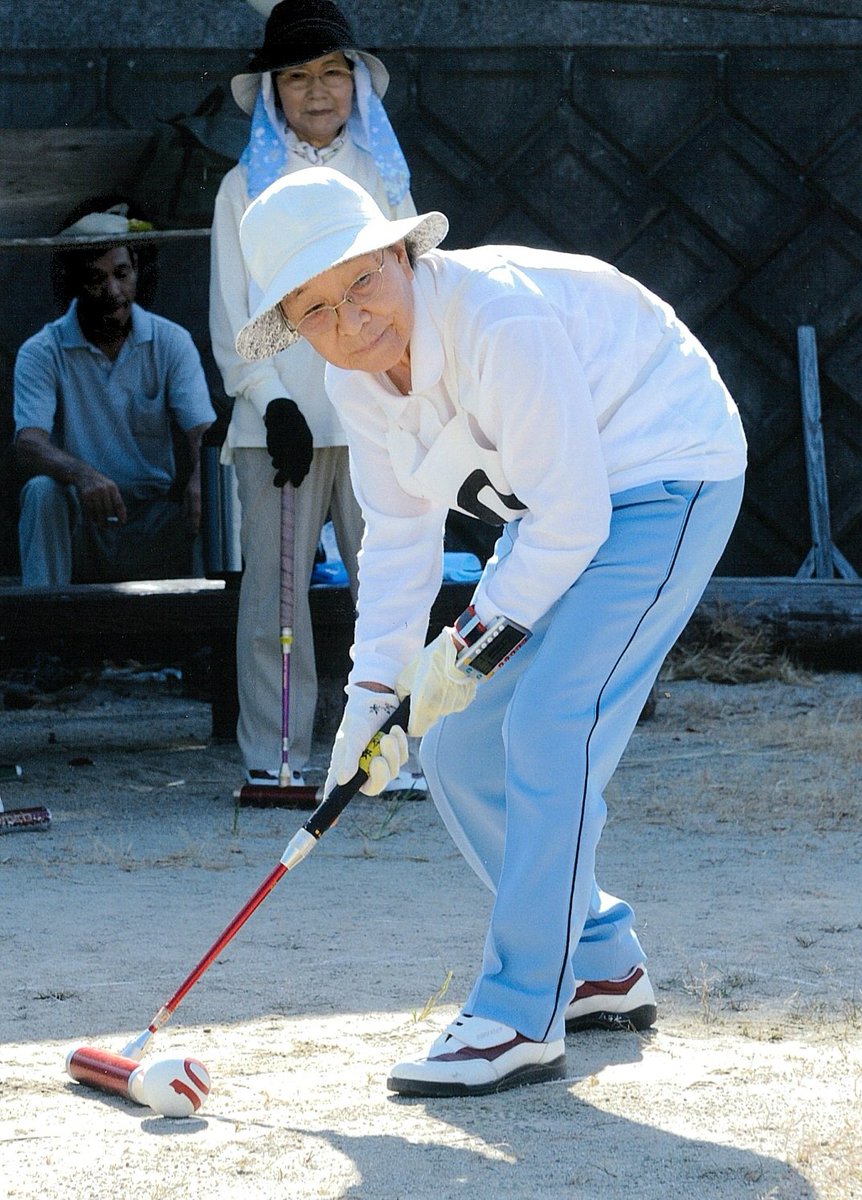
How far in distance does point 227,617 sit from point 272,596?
43 cm

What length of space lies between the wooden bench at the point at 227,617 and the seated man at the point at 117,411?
39cm

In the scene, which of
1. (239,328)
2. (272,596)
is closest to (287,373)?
(239,328)

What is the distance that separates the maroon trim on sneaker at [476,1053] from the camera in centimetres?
271

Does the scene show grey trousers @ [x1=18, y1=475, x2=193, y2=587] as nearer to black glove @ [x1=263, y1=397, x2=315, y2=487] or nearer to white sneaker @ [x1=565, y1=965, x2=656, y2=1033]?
black glove @ [x1=263, y1=397, x2=315, y2=487]

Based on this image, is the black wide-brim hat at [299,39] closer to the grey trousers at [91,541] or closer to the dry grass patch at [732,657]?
the grey trousers at [91,541]

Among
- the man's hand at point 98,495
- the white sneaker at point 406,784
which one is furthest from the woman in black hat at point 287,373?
the man's hand at point 98,495

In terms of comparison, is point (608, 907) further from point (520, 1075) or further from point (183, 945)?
point (183, 945)

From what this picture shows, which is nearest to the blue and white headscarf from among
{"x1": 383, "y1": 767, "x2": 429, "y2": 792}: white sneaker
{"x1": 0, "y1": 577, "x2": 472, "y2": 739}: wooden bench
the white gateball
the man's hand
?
{"x1": 0, "y1": 577, "x2": 472, "y2": 739}: wooden bench

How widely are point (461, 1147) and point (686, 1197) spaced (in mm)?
349

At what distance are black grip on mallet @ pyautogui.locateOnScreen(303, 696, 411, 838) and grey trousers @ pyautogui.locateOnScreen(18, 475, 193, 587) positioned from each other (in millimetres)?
3430

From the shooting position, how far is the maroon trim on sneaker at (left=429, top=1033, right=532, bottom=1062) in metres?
2.71

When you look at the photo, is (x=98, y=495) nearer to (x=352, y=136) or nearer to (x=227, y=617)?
(x=227, y=617)

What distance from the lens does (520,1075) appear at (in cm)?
273

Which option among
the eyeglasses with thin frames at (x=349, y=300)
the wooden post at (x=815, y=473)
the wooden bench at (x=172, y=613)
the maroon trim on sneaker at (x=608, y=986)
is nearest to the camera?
the eyeglasses with thin frames at (x=349, y=300)
